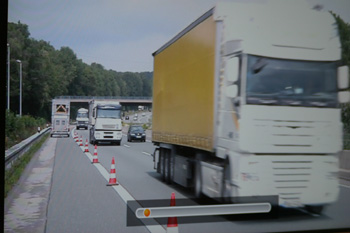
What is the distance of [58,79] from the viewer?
4.93 m

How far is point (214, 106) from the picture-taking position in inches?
200

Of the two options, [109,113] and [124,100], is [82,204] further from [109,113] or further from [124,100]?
[109,113]

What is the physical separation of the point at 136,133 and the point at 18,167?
5.78 ft

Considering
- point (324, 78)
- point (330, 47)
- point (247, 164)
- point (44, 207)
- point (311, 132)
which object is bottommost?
point (44, 207)

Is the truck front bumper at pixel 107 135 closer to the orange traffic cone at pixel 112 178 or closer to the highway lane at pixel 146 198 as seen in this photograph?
the highway lane at pixel 146 198

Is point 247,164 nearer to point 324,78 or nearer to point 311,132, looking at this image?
point 311,132

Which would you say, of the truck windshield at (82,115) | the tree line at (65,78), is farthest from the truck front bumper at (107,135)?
the tree line at (65,78)

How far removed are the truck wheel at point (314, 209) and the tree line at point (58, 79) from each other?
230cm

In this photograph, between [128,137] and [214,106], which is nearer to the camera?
[214,106]

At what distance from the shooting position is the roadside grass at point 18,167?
4.09 meters

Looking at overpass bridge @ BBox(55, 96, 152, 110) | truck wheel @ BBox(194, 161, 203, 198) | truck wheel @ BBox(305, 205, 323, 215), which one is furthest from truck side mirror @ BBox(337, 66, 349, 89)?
overpass bridge @ BBox(55, 96, 152, 110)

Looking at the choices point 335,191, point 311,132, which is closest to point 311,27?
point 311,132

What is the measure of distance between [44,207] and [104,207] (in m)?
0.64

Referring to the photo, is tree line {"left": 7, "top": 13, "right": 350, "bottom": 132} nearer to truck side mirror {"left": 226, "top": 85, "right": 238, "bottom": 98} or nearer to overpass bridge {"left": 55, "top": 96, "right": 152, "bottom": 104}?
overpass bridge {"left": 55, "top": 96, "right": 152, "bottom": 104}
